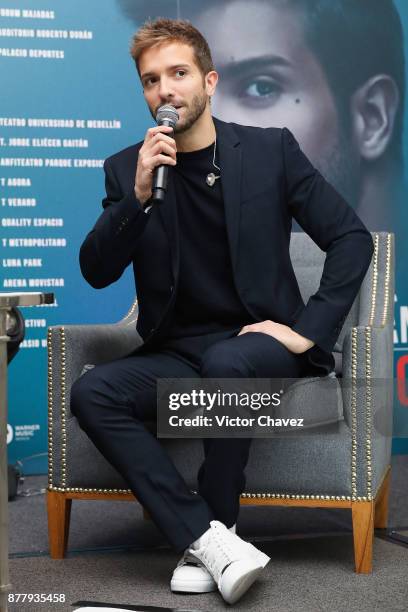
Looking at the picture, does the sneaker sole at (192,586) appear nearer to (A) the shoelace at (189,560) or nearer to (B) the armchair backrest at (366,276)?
(A) the shoelace at (189,560)

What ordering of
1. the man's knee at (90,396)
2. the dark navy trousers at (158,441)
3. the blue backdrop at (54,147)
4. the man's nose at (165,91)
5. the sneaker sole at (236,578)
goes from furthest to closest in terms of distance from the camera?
the blue backdrop at (54,147)
the man's nose at (165,91)
the man's knee at (90,396)
the dark navy trousers at (158,441)
the sneaker sole at (236,578)

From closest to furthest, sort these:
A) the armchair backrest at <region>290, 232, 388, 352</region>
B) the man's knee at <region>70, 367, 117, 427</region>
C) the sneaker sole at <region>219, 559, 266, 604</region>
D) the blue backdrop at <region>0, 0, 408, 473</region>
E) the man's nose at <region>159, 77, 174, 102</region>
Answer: the sneaker sole at <region>219, 559, 266, 604</region>, the man's knee at <region>70, 367, 117, 427</region>, the man's nose at <region>159, 77, 174, 102</region>, the armchair backrest at <region>290, 232, 388, 352</region>, the blue backdrop at <region>0, 0, 408, 473</region>

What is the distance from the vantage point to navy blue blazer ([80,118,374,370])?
2.27m

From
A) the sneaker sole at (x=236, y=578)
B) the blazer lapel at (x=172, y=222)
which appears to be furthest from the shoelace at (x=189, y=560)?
the blazer lapel at (x=172, y=222)

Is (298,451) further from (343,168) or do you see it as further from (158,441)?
(343,168)

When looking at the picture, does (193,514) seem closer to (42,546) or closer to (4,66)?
(42,546)

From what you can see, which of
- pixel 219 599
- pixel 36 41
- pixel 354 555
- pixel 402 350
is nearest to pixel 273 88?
pixel 36 41

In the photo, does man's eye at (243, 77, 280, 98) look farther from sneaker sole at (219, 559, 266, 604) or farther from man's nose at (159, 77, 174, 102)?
sneaker sole at (219, 559, 266, 604)

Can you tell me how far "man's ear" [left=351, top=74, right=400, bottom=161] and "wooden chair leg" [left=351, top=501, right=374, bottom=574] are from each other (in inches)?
79.2

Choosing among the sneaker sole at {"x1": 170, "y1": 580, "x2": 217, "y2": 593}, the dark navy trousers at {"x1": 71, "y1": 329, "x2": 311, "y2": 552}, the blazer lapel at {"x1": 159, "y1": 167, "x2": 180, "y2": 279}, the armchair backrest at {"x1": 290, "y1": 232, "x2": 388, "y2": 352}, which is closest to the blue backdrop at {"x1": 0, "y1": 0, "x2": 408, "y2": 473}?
the armchair backrest at {"x1": 290, "y1": 232, "x2": 388, "y2": 352}

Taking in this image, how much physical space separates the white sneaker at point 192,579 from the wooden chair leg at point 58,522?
434mm

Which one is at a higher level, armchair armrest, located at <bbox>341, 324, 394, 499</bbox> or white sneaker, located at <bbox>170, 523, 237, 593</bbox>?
armchair armrest, located at <bbox>341, 324, 394, 499</bbox>

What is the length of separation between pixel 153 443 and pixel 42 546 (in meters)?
0.65

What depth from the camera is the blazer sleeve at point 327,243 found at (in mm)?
2252
